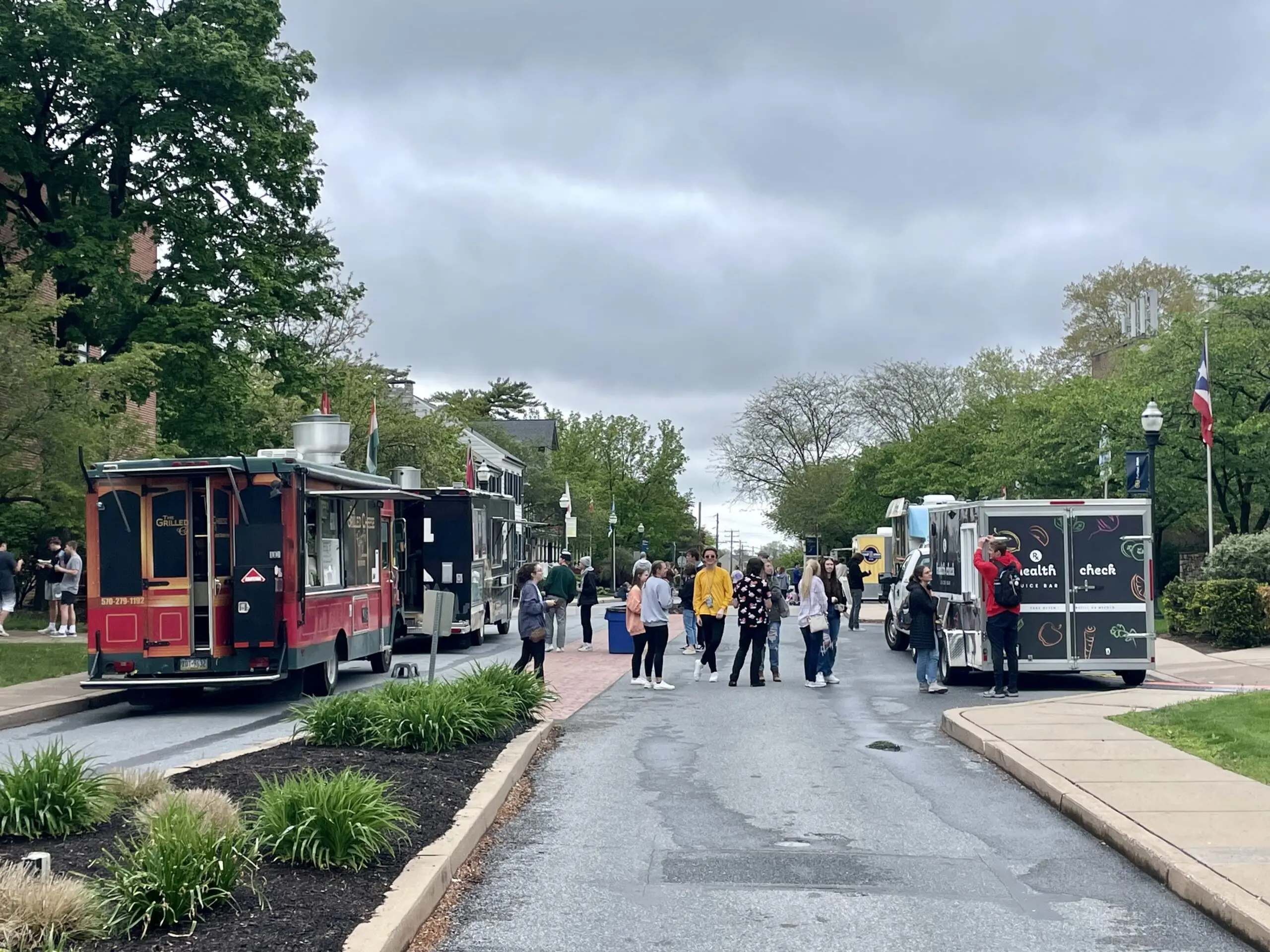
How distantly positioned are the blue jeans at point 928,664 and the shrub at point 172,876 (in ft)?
40.9

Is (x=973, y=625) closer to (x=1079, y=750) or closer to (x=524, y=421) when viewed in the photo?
(x=1079, y=750)

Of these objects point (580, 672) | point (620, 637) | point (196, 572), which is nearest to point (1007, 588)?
point (580, 672)

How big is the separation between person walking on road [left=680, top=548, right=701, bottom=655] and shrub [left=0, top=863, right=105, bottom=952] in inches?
755

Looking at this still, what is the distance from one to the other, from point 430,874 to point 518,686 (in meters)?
6.54

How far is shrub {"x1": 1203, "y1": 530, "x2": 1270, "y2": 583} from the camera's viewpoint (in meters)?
24.2

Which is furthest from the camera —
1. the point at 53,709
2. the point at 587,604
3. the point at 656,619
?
the point at 587,604

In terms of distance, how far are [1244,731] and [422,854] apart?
26.7ft

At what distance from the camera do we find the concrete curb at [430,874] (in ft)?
19.2

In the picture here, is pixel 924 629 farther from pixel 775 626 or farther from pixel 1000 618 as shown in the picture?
pixel 775 626

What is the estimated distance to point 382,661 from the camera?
21.2 meters

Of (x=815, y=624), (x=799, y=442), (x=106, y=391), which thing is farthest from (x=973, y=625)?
(x=799, y=442)

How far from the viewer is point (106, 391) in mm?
25266

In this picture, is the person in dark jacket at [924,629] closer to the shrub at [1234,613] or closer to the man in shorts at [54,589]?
the shrub at [1234,613]

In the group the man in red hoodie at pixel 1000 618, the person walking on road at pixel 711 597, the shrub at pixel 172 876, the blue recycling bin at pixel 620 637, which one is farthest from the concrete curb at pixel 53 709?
the man in red hoodie at pixel 1000 618
